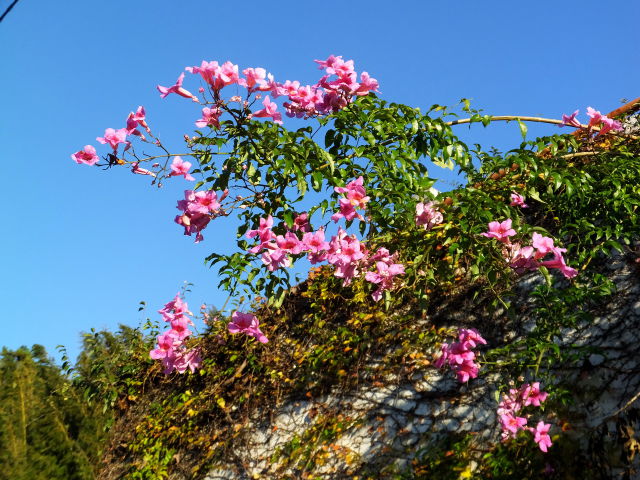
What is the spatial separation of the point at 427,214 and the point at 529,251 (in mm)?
590

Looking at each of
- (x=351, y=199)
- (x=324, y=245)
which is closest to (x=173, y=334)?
(x=324, y=245)

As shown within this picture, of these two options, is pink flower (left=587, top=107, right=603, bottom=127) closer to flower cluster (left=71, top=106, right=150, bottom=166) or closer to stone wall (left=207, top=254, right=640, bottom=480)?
stone wall (left=207, top=254, right=640, bottom=480)


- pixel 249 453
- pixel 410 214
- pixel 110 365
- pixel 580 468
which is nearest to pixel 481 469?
pixel 580 468

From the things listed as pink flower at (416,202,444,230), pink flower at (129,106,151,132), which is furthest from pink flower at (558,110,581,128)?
pink flower at (129,106,151,132)

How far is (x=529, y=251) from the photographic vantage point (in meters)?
2.94

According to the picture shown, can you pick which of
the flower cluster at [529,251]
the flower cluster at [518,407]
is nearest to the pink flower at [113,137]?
the flower cluster at [529,251]

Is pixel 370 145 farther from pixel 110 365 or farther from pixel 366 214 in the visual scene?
pixel 110 365

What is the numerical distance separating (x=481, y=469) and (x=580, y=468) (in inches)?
22.2

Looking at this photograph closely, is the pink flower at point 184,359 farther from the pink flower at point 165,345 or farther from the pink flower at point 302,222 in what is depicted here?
the pink flower at point 302,222

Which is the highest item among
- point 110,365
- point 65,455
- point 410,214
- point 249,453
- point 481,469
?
point 110,365

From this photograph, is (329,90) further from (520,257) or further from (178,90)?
(520,257)

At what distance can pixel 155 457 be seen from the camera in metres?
5.28

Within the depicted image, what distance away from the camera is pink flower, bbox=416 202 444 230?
3.27 metres

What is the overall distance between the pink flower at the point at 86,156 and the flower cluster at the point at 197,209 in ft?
1.83
